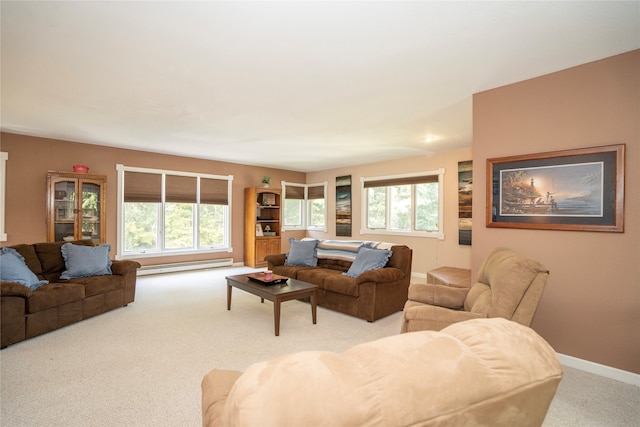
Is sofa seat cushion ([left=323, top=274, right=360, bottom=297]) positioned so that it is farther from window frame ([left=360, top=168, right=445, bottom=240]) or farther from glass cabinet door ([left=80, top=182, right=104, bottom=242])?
glass cabinet door ([left=80, top=182, right=104, bottom=242])

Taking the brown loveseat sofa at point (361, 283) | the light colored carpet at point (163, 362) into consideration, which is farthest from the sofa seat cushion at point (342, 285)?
the light colored carpet at point (163, 362)

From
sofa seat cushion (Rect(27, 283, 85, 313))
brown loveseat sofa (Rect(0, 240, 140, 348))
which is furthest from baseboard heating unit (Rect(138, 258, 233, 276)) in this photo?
sofa seat cushion (Rect(27, 283, 85, 313))

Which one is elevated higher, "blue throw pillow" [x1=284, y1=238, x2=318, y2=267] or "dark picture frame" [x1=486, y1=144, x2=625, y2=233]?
"dark picture frame" [x1=486, y1=144, x2=625, y2=233]

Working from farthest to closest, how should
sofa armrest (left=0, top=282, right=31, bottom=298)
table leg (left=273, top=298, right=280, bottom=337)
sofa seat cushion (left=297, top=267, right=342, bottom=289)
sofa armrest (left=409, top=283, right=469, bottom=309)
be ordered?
1. sofa seat cushion (left=297, top=267, right=342, bottom=289)
2. table leg (left=273, top=298, right=280, bottom=337)
3. sofa armrest (left=0, top=282, right=31, bottom=298)
4. sofa armrest (left=409, top=283, right=469, bottom=309)

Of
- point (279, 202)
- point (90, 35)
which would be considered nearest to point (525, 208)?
point (90, 35)

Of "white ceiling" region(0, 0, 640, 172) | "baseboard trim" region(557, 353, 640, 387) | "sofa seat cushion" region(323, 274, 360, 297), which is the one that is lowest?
"baseboard trim" region(557, 353, 640, 387)

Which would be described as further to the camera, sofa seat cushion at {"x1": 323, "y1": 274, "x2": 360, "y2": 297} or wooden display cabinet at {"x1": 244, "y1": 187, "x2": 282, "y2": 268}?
wooden display cabinet at {"x1": 244, "y1": 187, "x2": 282, "y2": 268}

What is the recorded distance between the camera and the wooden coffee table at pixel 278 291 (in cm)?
329

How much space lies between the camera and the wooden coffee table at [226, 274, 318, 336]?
10.8 feet

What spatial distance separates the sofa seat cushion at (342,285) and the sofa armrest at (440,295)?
→ 1067 mm

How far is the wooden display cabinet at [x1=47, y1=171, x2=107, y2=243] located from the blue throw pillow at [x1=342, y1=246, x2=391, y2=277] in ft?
13.9

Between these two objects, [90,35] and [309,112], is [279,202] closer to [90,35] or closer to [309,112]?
[309,112]

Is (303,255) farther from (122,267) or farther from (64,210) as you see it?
(64,210)

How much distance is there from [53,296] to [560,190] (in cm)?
498
